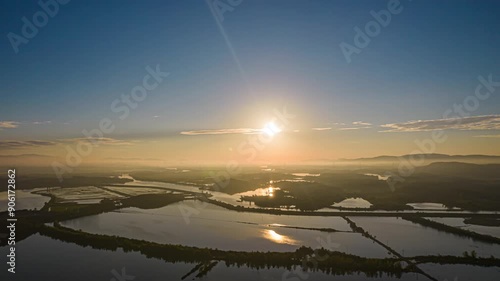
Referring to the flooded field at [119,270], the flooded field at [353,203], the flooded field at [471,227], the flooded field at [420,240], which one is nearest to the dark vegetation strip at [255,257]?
the flooded field at [119,270]

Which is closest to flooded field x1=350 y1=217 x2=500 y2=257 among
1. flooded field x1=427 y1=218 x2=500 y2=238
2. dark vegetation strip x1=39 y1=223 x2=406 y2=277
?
flooded field x1=427 y1=218 x2=500 y2=238

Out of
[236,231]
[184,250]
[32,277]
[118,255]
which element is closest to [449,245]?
[236,231]

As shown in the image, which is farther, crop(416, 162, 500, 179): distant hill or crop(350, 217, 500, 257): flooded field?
crop(416, 162, 500, 179): distant hill

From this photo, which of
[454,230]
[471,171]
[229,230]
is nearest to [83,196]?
[229,230]

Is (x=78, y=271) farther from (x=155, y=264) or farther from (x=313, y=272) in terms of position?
(x=313, y=272)

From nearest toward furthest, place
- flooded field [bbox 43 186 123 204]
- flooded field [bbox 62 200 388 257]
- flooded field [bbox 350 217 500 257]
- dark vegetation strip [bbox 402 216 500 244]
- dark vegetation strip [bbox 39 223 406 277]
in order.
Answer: dark vegetation strip [bbox 39 223 406 277] < flooded field [bbox 350 217 500 257] < flooded field [bbox 62 200 388 257] < dark vegetation strip [bbox 402 216 500 244] < flooded field [bbox 43 186 123 204]

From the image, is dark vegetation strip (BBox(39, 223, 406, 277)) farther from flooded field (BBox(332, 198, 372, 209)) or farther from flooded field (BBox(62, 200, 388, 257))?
flooded field (BBox(332, 198, 372, 209))

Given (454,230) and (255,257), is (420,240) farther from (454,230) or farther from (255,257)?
(255,257)
